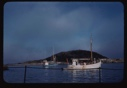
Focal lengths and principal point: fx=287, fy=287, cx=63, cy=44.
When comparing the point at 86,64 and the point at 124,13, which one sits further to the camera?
the point at 86,64

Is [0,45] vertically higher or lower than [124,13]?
lower

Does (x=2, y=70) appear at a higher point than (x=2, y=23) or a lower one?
lower

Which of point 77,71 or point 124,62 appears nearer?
point 124,62

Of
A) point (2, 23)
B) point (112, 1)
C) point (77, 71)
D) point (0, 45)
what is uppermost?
point (112, 1)

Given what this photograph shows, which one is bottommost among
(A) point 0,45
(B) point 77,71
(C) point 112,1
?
(B) point 77,71

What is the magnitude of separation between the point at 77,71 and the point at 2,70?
1581 inches

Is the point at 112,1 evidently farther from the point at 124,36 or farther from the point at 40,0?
the point at 40,0

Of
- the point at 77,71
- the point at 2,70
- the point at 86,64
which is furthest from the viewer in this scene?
the point at 77,71

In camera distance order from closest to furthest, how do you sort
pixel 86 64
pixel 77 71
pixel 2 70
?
1. pixel 2 70
2. pixel 86 64
3. pixel 77 71

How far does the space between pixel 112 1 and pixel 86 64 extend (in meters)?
36.2
